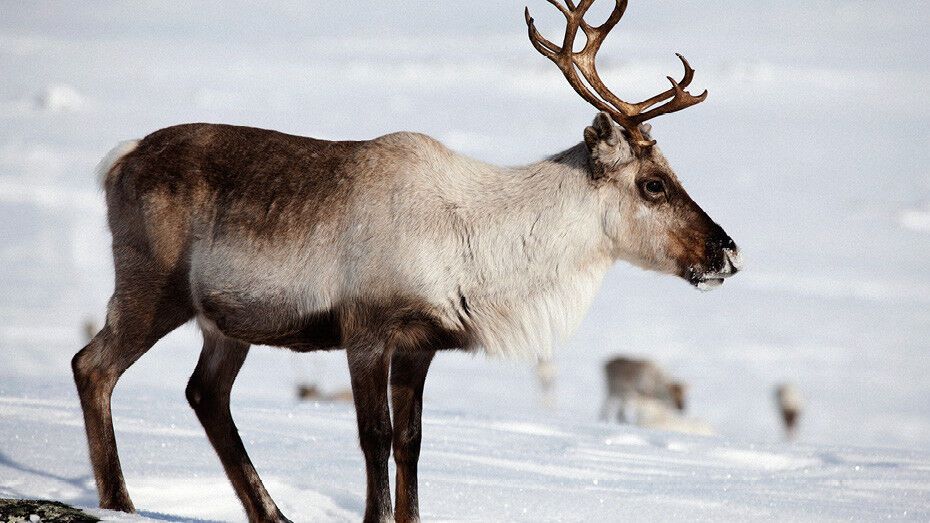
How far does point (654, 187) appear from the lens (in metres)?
5.07

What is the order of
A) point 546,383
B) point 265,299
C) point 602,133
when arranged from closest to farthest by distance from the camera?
1. point 265,299
2. point 602,133
3. point 546,383

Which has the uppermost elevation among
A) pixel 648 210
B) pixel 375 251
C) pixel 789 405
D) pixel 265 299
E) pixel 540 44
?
pixel 540 44

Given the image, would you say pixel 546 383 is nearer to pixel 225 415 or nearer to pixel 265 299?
pixel 225 415

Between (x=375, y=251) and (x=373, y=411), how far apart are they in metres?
0.58

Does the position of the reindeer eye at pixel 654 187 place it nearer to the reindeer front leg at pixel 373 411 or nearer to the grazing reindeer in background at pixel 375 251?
the grazing reindeer in background at pixel 375 251

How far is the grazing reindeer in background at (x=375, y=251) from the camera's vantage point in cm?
478

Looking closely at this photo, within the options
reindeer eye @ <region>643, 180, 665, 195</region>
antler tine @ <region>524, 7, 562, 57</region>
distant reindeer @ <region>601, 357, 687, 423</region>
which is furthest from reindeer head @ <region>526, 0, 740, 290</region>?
distant reindeer @ <region>601, 357, 687, 423</region>

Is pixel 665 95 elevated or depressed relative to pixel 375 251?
elevated

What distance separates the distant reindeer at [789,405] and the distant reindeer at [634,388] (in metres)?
1.37

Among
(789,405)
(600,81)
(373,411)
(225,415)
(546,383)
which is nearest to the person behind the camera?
Result: (373,411)

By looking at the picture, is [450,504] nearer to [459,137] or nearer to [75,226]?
[75,226]

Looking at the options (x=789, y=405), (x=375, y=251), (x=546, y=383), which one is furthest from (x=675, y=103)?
(x=546, y=383)

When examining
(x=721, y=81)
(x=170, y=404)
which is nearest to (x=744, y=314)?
→ (x=170, y=404)

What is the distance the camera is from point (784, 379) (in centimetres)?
1905
